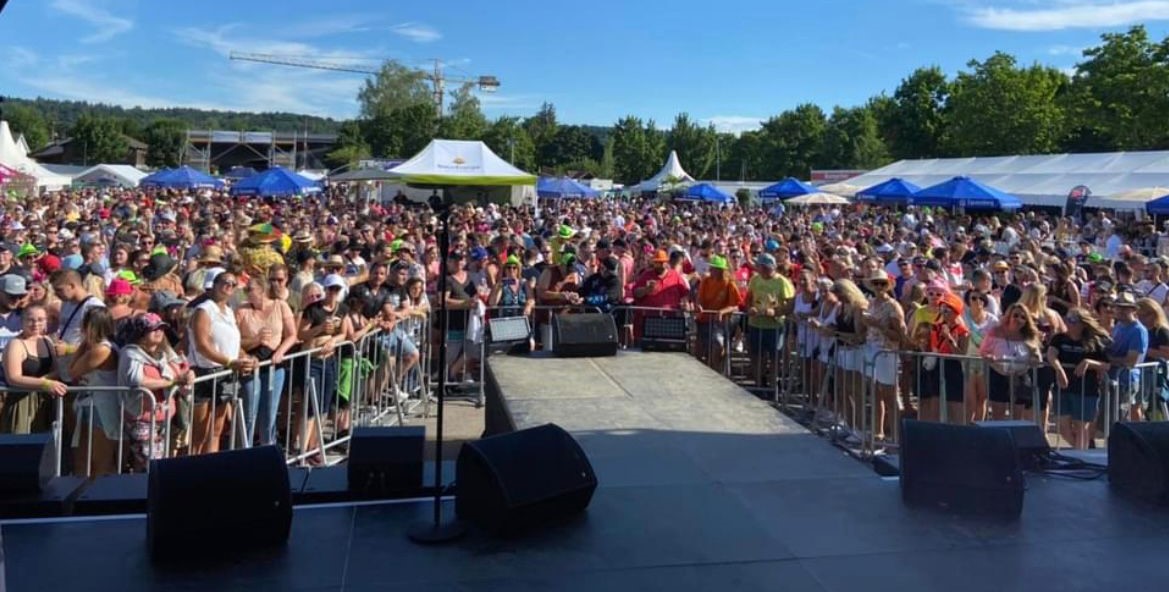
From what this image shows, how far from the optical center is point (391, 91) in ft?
328

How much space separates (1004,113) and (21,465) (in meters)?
60.3

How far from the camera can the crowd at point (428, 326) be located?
6184 millimetres

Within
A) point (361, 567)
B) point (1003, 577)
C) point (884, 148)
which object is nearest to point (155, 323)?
point (361, 567)

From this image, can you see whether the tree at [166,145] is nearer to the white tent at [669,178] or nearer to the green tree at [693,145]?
the green tree at [693,145]

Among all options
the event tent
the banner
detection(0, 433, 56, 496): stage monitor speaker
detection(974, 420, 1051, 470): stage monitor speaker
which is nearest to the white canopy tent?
the banner

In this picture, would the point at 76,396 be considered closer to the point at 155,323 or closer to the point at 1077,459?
the point at 155,323

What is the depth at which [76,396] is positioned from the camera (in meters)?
6.19

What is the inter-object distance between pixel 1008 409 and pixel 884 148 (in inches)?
2949

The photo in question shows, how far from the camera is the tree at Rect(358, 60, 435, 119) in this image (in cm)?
9969

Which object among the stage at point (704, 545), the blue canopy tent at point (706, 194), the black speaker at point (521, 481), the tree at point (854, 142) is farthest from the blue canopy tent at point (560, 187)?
the tree at point (854, 142)

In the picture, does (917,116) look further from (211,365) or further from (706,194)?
(211,365)

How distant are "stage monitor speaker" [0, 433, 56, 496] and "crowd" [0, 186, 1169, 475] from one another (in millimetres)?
1177

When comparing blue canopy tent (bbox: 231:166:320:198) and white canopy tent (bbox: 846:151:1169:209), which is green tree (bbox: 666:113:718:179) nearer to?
white canopy tent (bbox: 846:151:1169:209)

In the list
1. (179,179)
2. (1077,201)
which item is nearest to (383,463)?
(179,179)
